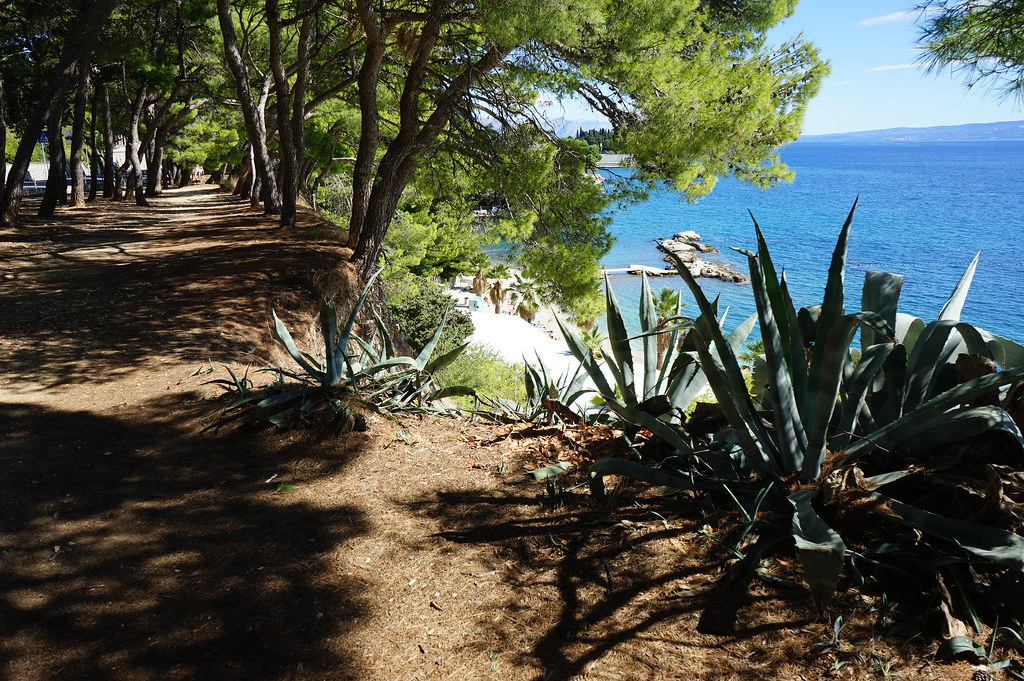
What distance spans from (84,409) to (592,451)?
3.50 metres

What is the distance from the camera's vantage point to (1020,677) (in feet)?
5.61

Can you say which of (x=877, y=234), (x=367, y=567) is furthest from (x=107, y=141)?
(x=877, y=234)

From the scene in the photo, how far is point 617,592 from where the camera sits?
2.21m

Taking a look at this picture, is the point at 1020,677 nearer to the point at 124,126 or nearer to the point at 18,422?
the point at 18,422

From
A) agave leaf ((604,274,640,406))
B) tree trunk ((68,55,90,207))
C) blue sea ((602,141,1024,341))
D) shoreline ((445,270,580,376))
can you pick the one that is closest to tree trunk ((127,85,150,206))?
tree trunk ((68,55,90,207))

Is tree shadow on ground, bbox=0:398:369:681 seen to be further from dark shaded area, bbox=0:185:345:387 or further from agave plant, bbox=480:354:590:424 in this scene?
dark shaded area, bbox=0:185:345:387

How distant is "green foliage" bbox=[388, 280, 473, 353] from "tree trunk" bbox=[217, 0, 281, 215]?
157 inches

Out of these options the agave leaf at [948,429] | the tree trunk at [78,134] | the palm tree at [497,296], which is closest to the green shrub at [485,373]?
the tree trunk at [78,134]

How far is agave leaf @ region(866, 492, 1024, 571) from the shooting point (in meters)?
1.83

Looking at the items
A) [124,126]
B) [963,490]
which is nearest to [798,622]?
[963,490]

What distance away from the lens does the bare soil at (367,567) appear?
6.52 ft

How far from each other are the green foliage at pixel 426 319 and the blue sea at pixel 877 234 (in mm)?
6274

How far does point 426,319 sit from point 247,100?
7373mm

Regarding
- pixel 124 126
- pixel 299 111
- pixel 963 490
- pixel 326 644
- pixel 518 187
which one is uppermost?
pixel 124 126
